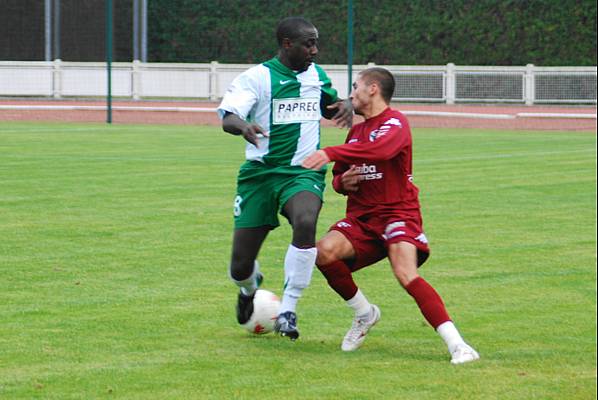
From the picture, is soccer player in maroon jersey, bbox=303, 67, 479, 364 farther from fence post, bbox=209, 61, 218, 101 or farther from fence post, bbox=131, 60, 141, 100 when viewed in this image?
fence post, bbox=131, 60, 141, 100

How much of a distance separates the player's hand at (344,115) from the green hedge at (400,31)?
105 ft

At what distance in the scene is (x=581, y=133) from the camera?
29953mm

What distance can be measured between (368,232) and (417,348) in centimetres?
71

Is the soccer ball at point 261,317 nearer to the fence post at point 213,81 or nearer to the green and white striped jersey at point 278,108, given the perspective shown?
the green and white striped jersey at point 278,108

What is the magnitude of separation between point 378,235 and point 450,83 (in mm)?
32625

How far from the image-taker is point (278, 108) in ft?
26.1

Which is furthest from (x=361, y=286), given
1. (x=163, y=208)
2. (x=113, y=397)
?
(x=163, y=208)

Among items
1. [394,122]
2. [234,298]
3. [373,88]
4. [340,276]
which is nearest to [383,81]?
[373,88]

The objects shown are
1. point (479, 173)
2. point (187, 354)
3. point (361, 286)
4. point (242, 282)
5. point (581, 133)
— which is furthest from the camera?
point (581, 133)

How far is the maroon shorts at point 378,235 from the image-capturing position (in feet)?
24.0

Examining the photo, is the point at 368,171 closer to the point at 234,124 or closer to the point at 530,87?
the point at 234,124

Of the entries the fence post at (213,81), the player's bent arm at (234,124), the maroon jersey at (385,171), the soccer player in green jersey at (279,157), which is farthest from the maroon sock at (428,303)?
the fence post at (213,81)

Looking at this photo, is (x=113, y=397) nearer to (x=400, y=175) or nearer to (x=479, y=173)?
(x=400, y=175)

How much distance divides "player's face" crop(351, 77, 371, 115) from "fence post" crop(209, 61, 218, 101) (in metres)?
32.4
